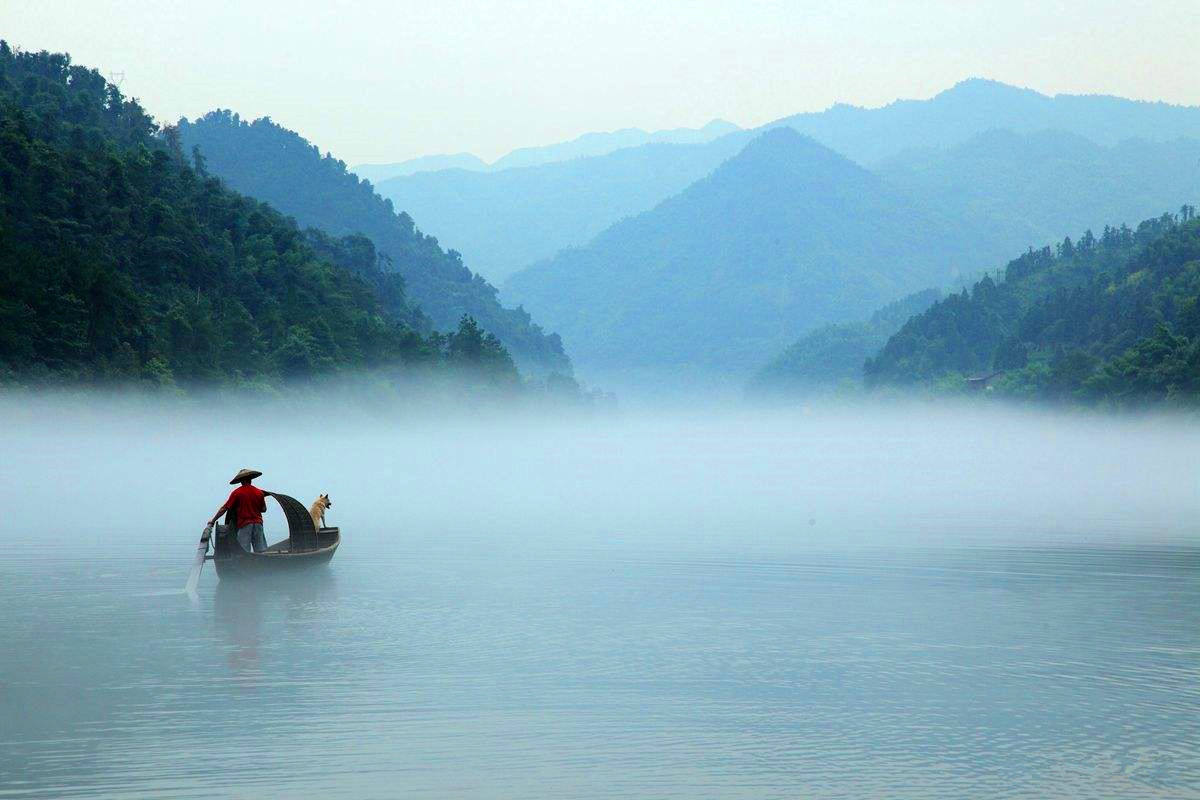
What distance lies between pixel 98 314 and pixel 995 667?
81147mm

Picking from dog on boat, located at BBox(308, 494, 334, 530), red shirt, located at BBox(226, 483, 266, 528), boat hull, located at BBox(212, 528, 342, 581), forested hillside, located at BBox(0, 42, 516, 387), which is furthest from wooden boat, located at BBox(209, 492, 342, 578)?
forested hillside, located at BBox(0, 42, 516, 387)

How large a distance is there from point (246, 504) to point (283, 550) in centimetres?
262

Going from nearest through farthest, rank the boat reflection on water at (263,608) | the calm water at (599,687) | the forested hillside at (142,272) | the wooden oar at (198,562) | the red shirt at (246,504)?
the calm water at (599,687)
the boat reflection on water at (263,608)
the wooden oar at (198,562)
the red shirt at (246,504)
the forested hillside at (142,272)

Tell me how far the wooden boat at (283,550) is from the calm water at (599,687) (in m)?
0.53

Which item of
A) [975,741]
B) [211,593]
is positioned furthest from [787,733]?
[211,593]

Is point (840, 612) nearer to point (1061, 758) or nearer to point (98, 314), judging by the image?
point (1061, 758)

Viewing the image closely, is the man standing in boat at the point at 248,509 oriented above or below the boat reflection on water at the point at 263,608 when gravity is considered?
above

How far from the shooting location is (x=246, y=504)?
105 feet

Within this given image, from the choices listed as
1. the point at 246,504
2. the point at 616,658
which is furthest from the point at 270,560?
the point at 616,658

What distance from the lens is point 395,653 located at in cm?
2255

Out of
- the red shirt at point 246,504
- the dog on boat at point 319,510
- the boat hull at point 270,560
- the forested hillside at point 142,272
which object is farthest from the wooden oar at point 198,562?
the forested hillside at point 142,272

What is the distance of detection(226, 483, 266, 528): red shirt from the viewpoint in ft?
104

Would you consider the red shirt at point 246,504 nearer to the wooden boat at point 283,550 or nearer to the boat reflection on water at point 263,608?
the wooden boat at point 283,550

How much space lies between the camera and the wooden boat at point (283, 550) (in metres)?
31.8
